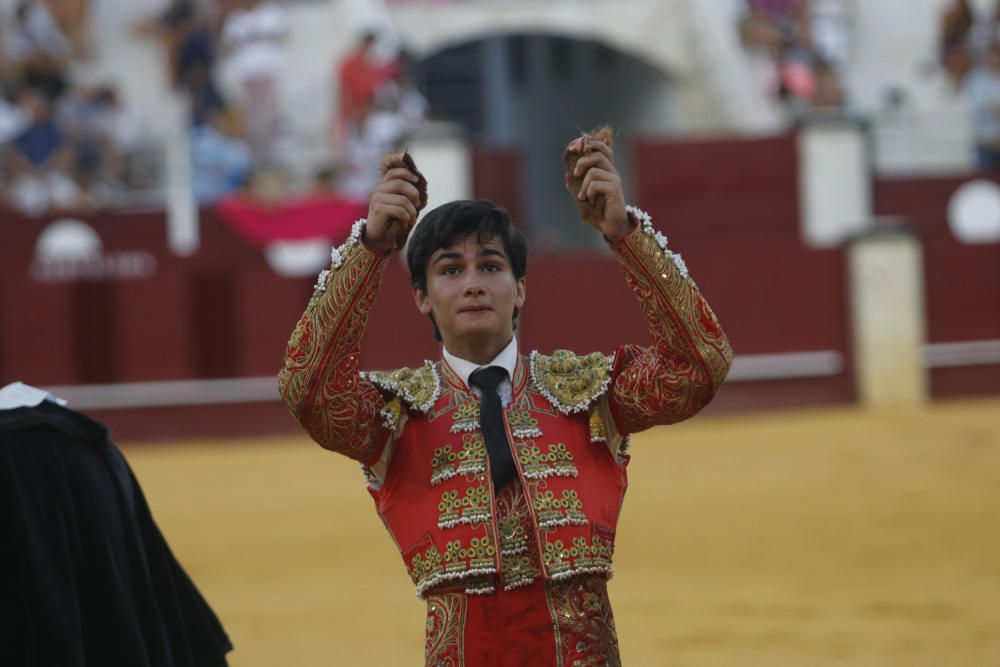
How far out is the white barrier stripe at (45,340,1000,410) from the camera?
460 inches

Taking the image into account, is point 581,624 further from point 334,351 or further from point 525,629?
point 334,351

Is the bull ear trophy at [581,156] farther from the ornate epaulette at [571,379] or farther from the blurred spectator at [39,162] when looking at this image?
the blurred spectator at [39,162]

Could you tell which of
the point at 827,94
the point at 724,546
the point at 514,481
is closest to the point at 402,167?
the point at 514,481

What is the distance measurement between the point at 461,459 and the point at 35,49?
33.8 ft

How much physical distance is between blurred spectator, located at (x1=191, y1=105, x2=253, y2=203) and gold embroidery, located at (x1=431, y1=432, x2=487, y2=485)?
9268mm

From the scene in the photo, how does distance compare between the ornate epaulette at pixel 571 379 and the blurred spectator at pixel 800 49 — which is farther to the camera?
the blurred spectator at pixel 800 49

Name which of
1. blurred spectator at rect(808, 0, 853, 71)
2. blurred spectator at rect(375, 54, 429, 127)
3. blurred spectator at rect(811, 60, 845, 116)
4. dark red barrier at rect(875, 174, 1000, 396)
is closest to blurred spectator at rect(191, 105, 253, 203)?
blurred spectator at rect(375, 54, 429, 127)

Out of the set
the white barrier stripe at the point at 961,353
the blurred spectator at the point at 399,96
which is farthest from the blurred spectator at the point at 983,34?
the blurred spectator at the point at 399,96

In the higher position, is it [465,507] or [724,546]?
[724,546]

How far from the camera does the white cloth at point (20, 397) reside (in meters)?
3.10

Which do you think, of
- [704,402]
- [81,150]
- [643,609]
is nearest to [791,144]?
[81,150]

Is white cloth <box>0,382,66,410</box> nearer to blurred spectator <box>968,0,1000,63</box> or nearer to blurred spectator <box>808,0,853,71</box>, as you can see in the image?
blurred spectator <box>968,0,1000,63</box>

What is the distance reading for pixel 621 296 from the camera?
1157 cm

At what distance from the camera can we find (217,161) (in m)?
11.9
